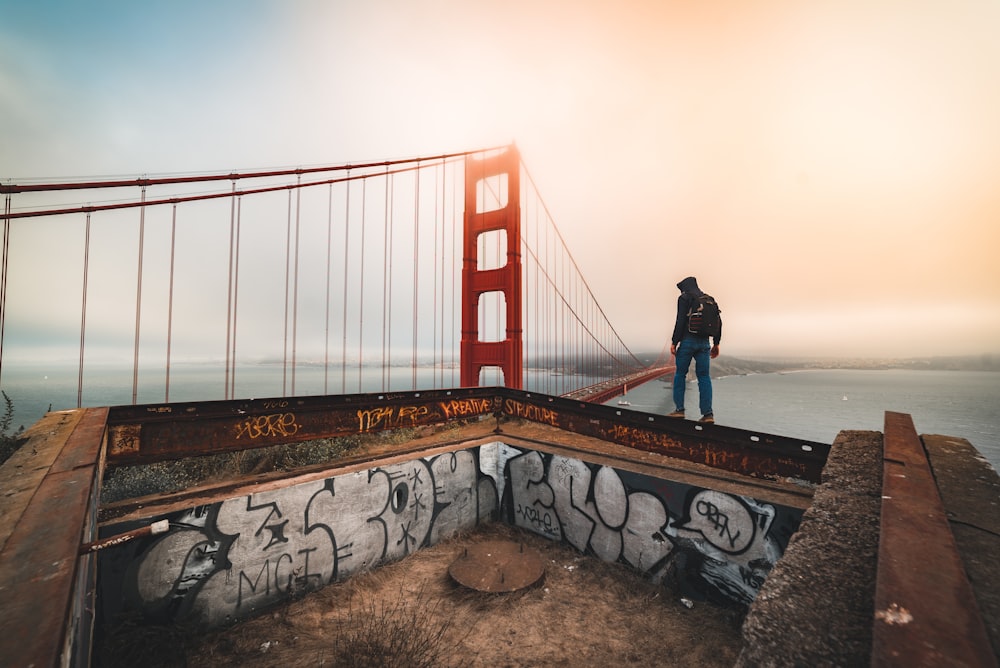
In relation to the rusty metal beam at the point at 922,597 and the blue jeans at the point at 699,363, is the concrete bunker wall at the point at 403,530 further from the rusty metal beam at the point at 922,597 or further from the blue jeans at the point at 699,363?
the rusty metal beam at the point at 922,597

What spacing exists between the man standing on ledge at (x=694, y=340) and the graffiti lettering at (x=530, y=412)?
176 centimetres

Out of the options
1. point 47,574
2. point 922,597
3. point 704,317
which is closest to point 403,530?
point 47,574

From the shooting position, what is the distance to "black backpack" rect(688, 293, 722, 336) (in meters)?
5.16

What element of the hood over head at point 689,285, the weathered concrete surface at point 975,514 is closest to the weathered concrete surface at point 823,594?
the weathered concrete surface at point 975,514

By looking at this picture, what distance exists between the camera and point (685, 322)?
5.37 m

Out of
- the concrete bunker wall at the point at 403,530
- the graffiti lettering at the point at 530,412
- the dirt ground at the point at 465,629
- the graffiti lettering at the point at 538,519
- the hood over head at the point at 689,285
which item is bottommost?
the dirt ground at the point at 465,629

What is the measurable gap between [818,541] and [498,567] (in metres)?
3.57

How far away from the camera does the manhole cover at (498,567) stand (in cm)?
414

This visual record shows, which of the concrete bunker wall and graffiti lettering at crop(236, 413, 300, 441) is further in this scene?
graffiti lettering at crop(236, 413, 300, 441)

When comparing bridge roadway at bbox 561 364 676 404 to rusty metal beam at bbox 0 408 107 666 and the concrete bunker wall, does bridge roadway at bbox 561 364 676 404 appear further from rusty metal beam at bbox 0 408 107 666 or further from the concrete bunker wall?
rusty metal beam at bbox 0 408 107 666

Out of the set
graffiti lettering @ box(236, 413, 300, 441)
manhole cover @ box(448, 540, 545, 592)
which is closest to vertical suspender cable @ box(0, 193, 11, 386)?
graffiti lettering @ box(236, 413, 300, 441)

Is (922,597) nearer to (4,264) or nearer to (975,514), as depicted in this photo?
(975,514)

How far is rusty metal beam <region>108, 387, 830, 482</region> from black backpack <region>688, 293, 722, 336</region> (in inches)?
55.1

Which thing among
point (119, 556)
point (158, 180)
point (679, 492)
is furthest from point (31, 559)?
point (158, 180)
